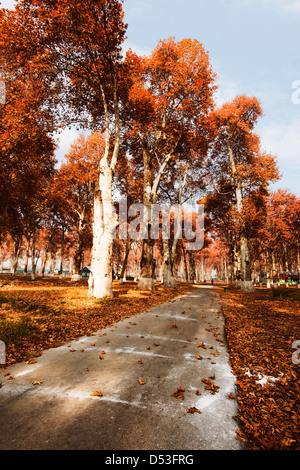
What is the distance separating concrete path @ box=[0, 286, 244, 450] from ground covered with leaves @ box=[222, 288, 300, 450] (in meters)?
0.19

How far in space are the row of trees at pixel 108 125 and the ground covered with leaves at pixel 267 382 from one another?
7104mm

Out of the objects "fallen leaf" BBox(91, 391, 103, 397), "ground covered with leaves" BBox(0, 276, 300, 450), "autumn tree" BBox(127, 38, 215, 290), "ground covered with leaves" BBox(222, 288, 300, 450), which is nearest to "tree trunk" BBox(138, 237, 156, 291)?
"autumn tree" BBox(127, 38, 215, 290)

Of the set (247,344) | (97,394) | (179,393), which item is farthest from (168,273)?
(97,394)

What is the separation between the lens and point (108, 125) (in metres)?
12.3

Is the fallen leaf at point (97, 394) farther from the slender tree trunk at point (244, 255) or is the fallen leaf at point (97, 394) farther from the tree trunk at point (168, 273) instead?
the slender tree trunk at point (244, 255)

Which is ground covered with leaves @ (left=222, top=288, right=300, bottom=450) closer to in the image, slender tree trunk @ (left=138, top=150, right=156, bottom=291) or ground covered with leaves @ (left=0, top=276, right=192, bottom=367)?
ground covered with leaves @ (left=0, top=276, right=192, bottom=367)

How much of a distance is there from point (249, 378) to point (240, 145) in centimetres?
2497

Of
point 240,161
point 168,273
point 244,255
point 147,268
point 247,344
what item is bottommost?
point 247,344

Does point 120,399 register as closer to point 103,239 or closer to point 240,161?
point 103,239

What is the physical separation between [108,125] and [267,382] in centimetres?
1295

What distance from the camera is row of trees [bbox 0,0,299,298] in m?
11.4

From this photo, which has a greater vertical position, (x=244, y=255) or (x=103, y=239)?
(x=103, y=239)
